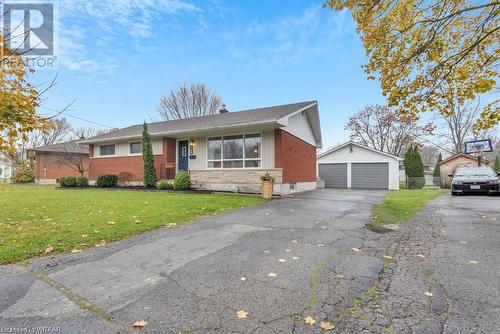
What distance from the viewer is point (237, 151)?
13625 mm

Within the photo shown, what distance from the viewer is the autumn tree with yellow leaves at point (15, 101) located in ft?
15.1

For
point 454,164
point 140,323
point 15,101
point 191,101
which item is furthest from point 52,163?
point 454,164

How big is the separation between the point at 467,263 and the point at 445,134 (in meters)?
38.5

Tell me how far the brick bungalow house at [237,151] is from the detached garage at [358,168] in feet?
14.4

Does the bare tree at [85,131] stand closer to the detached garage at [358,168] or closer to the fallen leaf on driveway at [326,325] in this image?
the detached garage at [358,168]

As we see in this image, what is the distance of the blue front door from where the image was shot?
1563 cm

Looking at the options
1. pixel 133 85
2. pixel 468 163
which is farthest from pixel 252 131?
pixel 468 163

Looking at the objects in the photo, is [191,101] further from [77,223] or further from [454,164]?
[454,164]

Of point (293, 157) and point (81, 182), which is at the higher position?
point (293, 157)

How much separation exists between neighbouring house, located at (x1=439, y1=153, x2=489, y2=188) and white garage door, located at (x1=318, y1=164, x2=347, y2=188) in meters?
9.76

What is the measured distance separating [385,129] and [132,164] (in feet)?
95.6

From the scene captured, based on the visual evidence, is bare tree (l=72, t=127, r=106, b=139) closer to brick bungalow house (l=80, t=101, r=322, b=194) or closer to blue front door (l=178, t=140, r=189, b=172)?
brick bungalow house (l=80, t=101, r=322, b=194)

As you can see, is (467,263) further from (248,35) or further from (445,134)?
(445,134)

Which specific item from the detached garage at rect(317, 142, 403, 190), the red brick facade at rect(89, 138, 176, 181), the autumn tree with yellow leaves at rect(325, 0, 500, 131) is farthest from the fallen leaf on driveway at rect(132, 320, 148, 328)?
the detached garage at rect(317, 142, 403, 190)
